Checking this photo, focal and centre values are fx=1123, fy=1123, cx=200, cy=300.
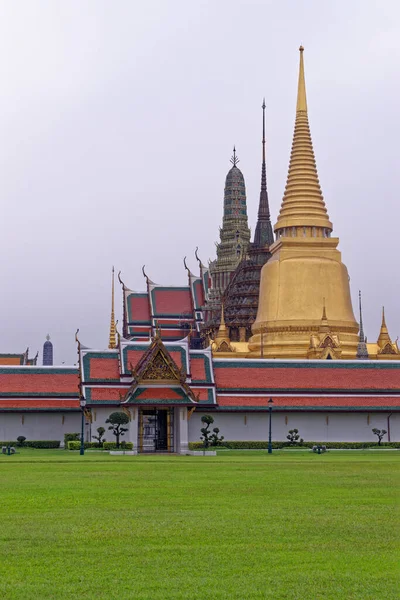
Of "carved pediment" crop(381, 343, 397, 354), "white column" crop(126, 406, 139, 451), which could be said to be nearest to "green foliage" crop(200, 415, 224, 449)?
"white column" crop(126, 406, 139, 451)

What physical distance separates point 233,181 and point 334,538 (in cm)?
9000

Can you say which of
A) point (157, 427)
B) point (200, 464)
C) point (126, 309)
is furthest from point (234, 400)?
point (126, 309)

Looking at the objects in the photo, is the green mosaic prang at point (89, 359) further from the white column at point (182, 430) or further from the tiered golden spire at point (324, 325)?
the tiered golden spire at point (324, 325)

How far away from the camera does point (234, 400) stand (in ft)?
153

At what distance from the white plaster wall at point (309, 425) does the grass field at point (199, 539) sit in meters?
24.3

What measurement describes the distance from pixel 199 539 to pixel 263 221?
239 ft

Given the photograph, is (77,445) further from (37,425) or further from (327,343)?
(327,343)

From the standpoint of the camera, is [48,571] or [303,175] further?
[303,175]

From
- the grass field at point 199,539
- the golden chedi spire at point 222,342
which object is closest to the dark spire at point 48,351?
the golden chedi spire at point 222,342

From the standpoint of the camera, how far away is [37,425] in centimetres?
4728

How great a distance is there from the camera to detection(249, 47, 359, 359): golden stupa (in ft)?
207

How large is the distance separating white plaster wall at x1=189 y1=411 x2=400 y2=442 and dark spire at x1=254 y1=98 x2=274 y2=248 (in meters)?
34.3

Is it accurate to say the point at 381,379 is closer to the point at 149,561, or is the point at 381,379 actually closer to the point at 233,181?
the point at 149,561

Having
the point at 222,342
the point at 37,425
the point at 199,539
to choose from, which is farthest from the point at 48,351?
the point at 199,539
